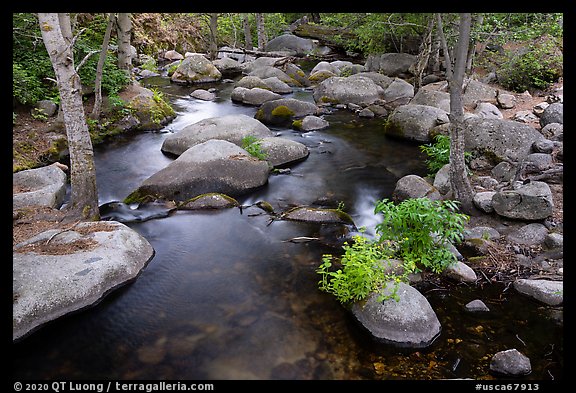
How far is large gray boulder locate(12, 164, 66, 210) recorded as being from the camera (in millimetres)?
7801

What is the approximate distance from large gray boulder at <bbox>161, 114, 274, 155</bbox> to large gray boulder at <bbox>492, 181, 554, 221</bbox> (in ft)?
23.0

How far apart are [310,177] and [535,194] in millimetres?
5183

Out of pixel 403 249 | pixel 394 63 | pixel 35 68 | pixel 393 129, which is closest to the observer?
pixel 403 249

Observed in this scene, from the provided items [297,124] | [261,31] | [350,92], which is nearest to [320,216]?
[297,124]

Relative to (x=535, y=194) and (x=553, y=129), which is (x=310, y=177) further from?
(x=553, y=129)

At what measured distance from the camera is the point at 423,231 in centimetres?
629

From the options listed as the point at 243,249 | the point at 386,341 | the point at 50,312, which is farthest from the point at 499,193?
the point at 50,312

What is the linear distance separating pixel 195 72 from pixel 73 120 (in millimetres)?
15876

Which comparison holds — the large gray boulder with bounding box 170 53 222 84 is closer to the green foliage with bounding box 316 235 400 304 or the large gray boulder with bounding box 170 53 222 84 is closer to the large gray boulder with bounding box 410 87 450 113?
the large gray boulder with bounding box 410 87 450 113

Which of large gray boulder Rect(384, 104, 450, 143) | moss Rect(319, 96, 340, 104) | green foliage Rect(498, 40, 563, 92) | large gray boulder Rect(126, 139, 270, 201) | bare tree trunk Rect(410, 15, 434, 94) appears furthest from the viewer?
moss Rect(319, 96, 340, 104)

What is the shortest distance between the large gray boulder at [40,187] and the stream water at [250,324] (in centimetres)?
185

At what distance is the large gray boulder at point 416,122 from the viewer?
12.7 m

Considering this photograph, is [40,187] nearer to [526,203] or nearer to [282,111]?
[282,111]

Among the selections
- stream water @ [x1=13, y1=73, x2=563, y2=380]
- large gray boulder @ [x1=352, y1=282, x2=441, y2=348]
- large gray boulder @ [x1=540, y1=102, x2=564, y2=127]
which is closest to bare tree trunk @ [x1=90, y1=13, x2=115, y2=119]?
stream water @ [x1=13, y1=73, x2=563, y2=380]
